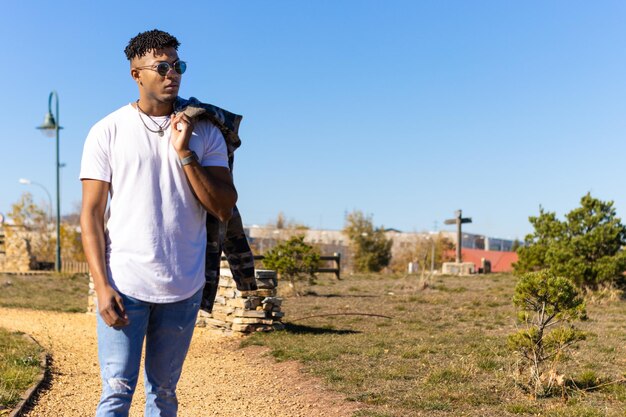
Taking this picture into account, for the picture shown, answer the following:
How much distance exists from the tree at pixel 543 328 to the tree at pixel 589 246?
8.74m

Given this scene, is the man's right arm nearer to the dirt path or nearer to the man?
the man

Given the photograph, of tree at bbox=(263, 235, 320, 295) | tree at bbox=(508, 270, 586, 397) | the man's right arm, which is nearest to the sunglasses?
the man's right arm

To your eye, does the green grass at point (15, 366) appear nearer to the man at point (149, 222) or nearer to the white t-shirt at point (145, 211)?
the man at point (149, 222)

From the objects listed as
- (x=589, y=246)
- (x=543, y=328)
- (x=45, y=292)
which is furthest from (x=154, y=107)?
(x=45, y=292)

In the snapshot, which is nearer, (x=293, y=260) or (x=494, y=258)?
(x=293, y=260)

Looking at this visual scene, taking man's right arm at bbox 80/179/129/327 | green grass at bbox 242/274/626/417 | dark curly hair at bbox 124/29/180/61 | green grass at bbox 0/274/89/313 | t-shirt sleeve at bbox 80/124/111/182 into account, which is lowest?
green grass at bbox 0/274/89/313

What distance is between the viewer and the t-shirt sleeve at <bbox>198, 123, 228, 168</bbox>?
323 cm

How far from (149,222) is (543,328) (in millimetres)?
4651

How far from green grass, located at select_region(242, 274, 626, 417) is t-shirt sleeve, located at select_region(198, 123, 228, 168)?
3212 mm

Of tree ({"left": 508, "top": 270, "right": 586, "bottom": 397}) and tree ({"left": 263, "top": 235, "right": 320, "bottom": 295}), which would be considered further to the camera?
tree ({"left": 263, "top": 235, "right": 320, "bottom": 295})

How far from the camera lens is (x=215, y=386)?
755 centimetres

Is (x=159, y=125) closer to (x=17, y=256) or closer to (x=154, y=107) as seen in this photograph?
(x=154, y=107)

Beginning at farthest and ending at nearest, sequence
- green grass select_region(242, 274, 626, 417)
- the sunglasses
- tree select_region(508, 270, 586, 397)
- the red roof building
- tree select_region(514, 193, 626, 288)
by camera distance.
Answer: the red roof building, tree select_region(514, 193, 626, 288), tree select_region(508, 270, 586, 397), green grass select_region(242, 274, 626, 417), the sunglasses

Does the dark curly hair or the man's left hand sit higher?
the dark curly hair
